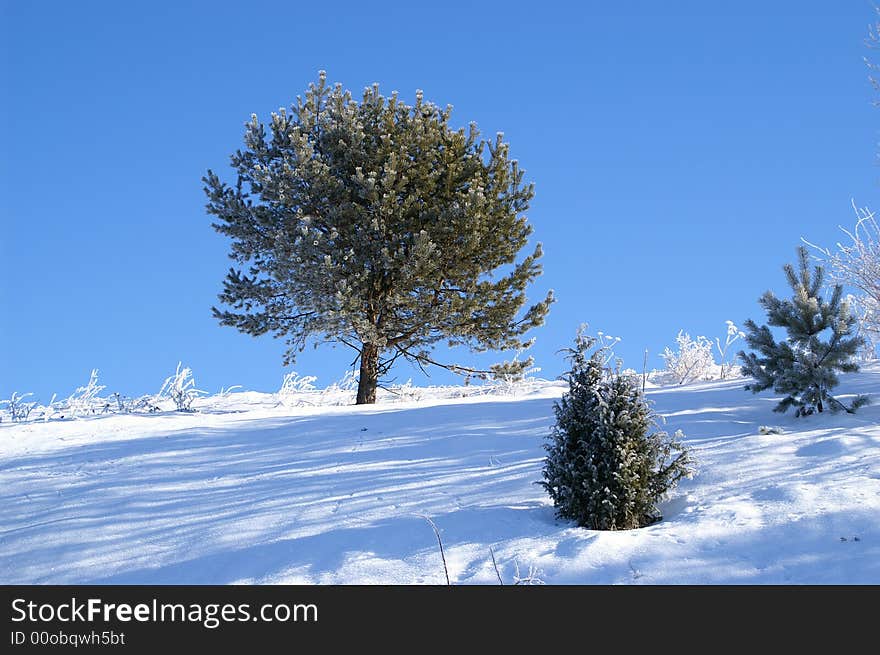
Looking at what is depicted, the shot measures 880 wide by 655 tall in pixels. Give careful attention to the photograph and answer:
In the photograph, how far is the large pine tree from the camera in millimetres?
13836

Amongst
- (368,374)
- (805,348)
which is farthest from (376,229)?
(805,348)

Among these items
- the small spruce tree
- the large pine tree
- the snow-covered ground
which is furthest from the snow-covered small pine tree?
Answer: the large pine tree

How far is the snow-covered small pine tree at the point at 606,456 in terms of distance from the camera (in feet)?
19.0

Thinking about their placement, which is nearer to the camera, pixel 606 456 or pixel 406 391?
pixel 606 456

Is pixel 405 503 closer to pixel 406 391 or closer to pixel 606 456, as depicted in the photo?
pixel 606 456

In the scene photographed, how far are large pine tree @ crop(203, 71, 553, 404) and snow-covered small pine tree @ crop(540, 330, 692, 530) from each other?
7599 millimetres

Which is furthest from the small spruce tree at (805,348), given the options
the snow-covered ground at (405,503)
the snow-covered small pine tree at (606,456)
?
the snow-covered small pine tree at (606,456)

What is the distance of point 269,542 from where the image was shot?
5.76 meters

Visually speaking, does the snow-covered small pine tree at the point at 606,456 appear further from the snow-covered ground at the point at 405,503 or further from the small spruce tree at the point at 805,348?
the small spruce tree at the point at 805,348

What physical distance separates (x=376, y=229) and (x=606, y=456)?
8.85 metres

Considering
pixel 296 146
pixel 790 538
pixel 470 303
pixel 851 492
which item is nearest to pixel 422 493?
pixel 790 538

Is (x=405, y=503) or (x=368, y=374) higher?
(x=368, y=374)

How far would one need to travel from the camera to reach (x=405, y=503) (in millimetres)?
6484
